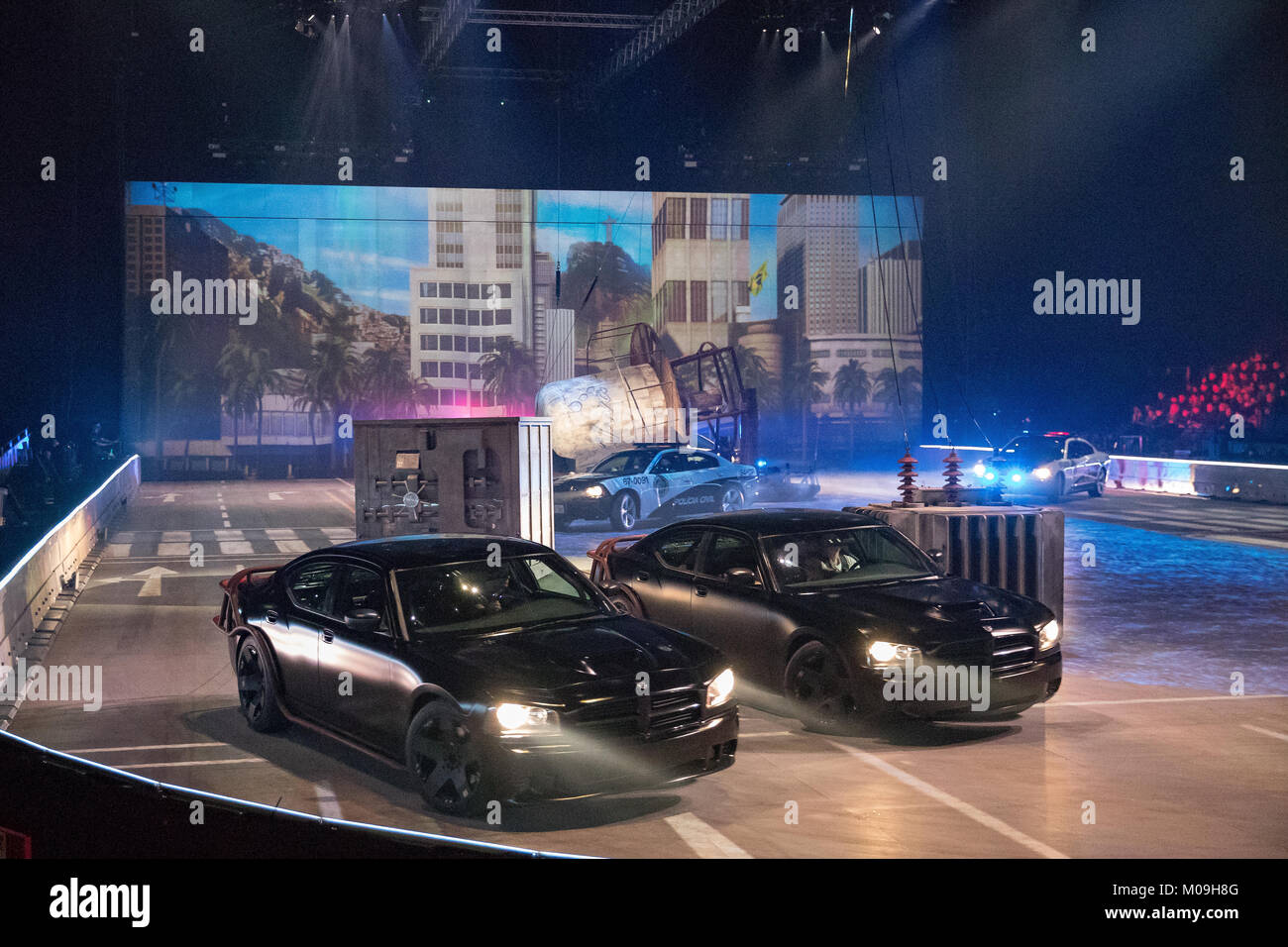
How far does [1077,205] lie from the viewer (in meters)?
37.0

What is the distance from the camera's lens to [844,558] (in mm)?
9297

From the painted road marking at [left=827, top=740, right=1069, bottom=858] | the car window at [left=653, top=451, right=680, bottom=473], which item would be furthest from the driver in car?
the car window at [left=653, top=451, right=680, bottom=473]

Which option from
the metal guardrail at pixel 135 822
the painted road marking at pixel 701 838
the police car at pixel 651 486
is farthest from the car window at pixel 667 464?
the metal guardrail at pixel 135 822

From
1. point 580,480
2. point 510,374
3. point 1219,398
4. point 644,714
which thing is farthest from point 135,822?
point 1219,398

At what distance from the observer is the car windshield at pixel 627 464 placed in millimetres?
23141

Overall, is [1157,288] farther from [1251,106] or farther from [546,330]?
[546,330]

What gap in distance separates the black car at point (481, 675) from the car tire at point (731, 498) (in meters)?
16.5

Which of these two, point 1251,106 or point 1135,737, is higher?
point 1251,106

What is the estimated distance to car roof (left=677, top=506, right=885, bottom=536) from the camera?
9.24m

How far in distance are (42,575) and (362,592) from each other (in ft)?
24.4

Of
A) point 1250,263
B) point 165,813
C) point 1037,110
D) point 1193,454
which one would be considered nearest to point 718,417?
point 1037,110

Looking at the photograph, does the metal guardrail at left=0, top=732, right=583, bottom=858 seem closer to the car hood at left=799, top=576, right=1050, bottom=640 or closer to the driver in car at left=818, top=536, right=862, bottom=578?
the car hood at left=799, top=576, right=1050, bottom=640

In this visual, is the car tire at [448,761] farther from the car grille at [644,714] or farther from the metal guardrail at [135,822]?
the metal guardrail at [135,822]

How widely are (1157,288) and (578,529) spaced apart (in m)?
25.0
